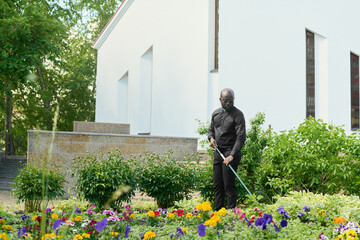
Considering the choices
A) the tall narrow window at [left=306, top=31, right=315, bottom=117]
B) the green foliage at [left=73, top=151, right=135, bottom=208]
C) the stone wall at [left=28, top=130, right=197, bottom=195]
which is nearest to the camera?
the green foliage at [left=73, top=151, right=135, bottom=208]

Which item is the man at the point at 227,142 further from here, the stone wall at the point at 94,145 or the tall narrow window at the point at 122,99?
the tall narrow window at the point at 122,99

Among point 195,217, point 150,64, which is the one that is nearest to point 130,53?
point 150,64

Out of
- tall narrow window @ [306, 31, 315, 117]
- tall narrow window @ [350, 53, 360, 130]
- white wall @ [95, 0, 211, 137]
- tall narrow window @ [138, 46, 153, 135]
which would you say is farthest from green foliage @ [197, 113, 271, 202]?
tall narrow window @ [138, 46, 153, 135]

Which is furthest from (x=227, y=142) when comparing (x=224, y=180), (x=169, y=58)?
(x=169, y=58)

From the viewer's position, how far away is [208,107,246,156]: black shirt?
6461mm

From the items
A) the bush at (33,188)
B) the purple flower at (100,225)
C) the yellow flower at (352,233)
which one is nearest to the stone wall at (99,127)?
the bush at (33,188)

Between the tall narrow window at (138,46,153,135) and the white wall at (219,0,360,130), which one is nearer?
the white wall at (219,0,360,130)

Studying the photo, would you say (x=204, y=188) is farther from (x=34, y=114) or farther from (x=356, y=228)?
(x=34, y=114)

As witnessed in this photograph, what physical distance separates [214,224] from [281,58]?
9.03 metres

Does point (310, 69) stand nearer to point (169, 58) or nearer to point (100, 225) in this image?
point (169, 58)

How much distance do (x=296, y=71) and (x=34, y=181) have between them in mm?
8038

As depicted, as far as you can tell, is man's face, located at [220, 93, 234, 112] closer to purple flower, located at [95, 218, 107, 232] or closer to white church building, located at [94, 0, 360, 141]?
purple flower, located at [95, 218, 107, 232]

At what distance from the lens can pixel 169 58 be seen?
14.8m

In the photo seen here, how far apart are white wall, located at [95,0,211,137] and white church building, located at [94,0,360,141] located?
3cm
